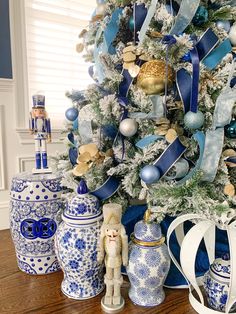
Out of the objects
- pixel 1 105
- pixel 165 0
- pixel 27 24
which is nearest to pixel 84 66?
pixel 27 24

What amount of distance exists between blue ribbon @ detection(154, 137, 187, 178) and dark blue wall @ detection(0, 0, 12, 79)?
1.40m

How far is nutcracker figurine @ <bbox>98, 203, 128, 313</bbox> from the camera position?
65cm

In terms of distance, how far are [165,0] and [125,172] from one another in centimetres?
53

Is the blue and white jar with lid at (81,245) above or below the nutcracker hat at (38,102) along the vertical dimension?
below

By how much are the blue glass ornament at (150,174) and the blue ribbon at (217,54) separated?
326mm

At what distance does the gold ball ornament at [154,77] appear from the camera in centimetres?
73

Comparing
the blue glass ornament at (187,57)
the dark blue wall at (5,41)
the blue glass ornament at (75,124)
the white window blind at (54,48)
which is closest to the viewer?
the blue glass ornament at (187,57)

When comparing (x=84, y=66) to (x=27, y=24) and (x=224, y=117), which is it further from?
(x=224, y=117)

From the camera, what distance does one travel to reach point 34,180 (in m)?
0.82

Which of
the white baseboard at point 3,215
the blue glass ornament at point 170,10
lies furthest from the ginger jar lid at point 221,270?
the white baseboard at point 3,215

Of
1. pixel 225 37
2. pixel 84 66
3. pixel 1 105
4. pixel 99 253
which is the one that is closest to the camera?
pixel 99 253

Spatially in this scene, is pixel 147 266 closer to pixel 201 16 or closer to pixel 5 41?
pixel 201 16

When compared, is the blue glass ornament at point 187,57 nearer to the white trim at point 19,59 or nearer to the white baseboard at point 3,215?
the white trim at point 19,59

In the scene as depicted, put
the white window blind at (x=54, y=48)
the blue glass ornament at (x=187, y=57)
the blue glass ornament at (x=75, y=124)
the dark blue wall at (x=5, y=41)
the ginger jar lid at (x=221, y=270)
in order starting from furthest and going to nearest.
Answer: the white window blind at (x=54, y=48) < the dark blue wall at (x=5, y=41) < the blue glass ornament at (x=75, y=124) < the blue glass ornament at (x=187, y=57) < the ginger jar lid at (x=221, y=270)
